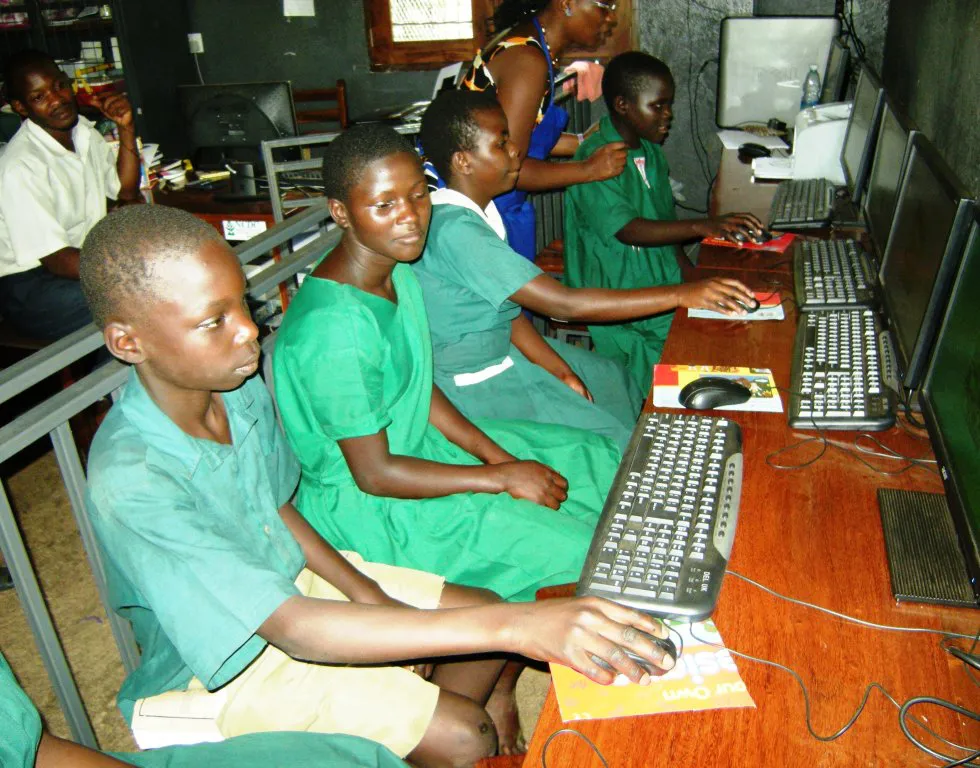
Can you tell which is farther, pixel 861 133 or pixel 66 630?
pixel 861 133

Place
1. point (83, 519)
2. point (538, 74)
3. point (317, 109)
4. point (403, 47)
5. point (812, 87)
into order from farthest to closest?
point (317, 109) < point (403, 47) < point (812, 87) < point (538, 74) < point (83, 519)

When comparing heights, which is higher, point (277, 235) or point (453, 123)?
point (453, 123)

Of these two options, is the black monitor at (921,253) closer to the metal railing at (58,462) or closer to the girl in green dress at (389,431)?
the girl in green dress at (389,431)

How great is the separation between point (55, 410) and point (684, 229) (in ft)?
5.77

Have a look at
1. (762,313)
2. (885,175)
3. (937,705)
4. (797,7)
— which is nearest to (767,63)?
(797,7)

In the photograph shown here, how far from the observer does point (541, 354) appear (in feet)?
6.76

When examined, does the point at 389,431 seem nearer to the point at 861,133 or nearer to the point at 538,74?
the point at 538,74

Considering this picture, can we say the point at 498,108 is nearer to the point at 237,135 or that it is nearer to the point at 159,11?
the point at 237,135

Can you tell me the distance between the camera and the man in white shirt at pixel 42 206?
109 inches

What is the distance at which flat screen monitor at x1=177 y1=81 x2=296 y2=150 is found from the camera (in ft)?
11.1

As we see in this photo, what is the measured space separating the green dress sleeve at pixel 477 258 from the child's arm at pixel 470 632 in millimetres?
891

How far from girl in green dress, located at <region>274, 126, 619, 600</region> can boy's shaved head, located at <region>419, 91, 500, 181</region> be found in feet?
1.14

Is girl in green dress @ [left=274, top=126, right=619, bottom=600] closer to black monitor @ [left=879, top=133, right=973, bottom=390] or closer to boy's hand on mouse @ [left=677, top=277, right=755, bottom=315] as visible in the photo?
boy's hand on mouse @ [left=677, top=277, right=755, bottom=315]

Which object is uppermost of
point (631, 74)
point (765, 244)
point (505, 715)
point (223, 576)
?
point (631, 74)
